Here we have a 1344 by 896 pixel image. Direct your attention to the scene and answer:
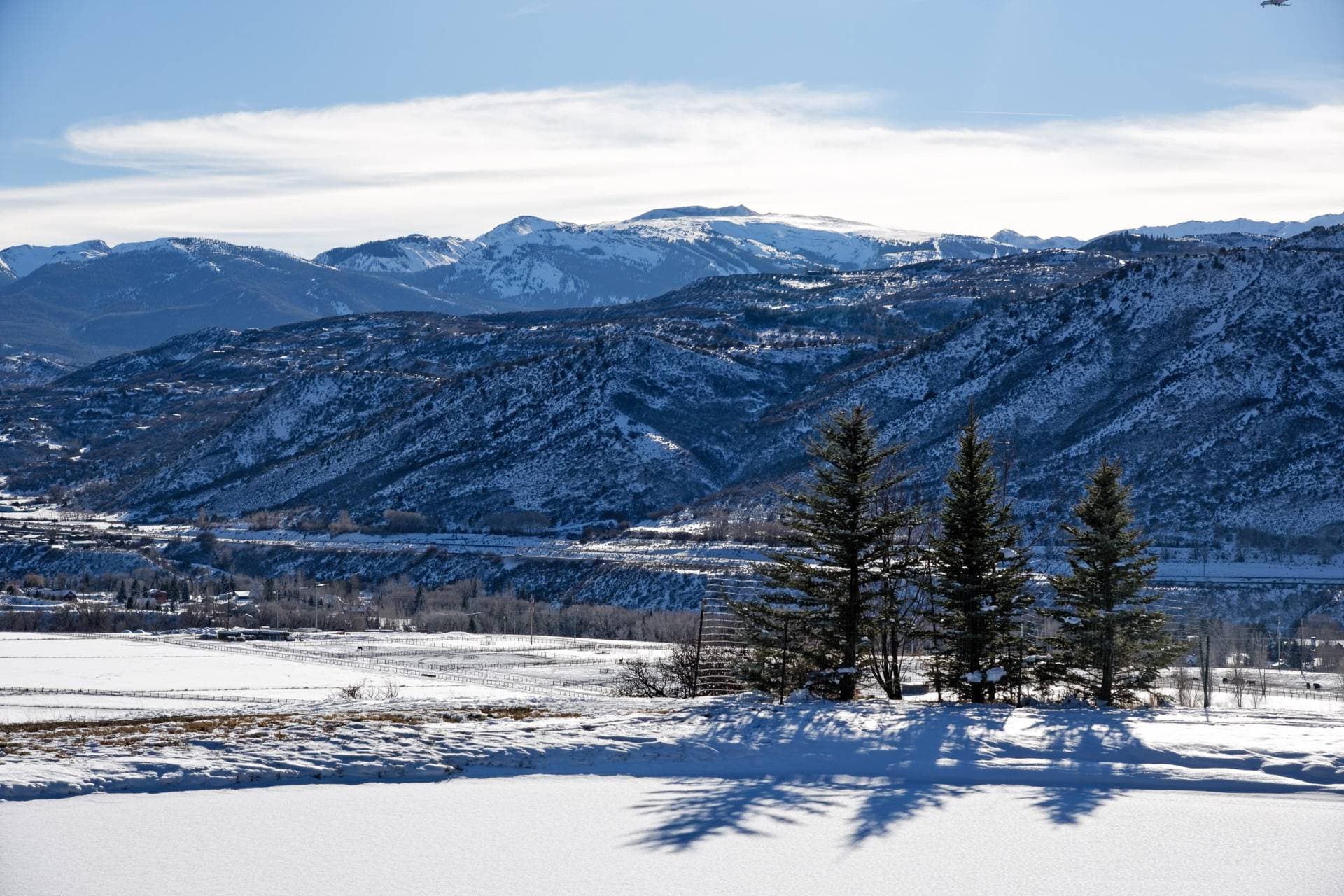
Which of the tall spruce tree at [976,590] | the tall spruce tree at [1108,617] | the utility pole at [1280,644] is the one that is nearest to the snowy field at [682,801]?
the tall spruce tree at [976,590]

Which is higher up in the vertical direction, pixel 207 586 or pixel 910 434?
pixel 910 434

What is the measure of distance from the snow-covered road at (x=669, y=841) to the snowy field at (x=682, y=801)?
0.15 ft

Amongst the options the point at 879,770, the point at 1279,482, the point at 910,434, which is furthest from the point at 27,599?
the point at 879,770

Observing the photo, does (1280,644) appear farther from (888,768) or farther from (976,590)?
(888,768)

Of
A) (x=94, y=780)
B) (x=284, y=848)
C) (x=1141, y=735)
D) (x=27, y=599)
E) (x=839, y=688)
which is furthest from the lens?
(x=27, y=599)

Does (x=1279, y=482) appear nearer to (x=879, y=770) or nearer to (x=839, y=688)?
(x=839, y=688)

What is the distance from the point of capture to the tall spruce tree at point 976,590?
2991 cm

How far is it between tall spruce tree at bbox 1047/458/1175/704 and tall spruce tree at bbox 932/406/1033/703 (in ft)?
4.12

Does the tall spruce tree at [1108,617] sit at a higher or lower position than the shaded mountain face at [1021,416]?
lower

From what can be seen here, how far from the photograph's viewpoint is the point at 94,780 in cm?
1883

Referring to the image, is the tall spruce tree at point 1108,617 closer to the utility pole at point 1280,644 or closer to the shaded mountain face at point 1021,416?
the utility pole at point 1280,644

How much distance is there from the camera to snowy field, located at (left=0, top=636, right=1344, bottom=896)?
15477 mm

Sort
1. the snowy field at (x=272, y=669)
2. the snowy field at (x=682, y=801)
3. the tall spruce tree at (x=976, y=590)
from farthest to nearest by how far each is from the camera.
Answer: the snowy field at (x=272, y=669), the tall spruce tree at (x=976, y=590), the snowy field at (x=682, y=801)

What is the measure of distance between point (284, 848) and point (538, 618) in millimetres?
97512
